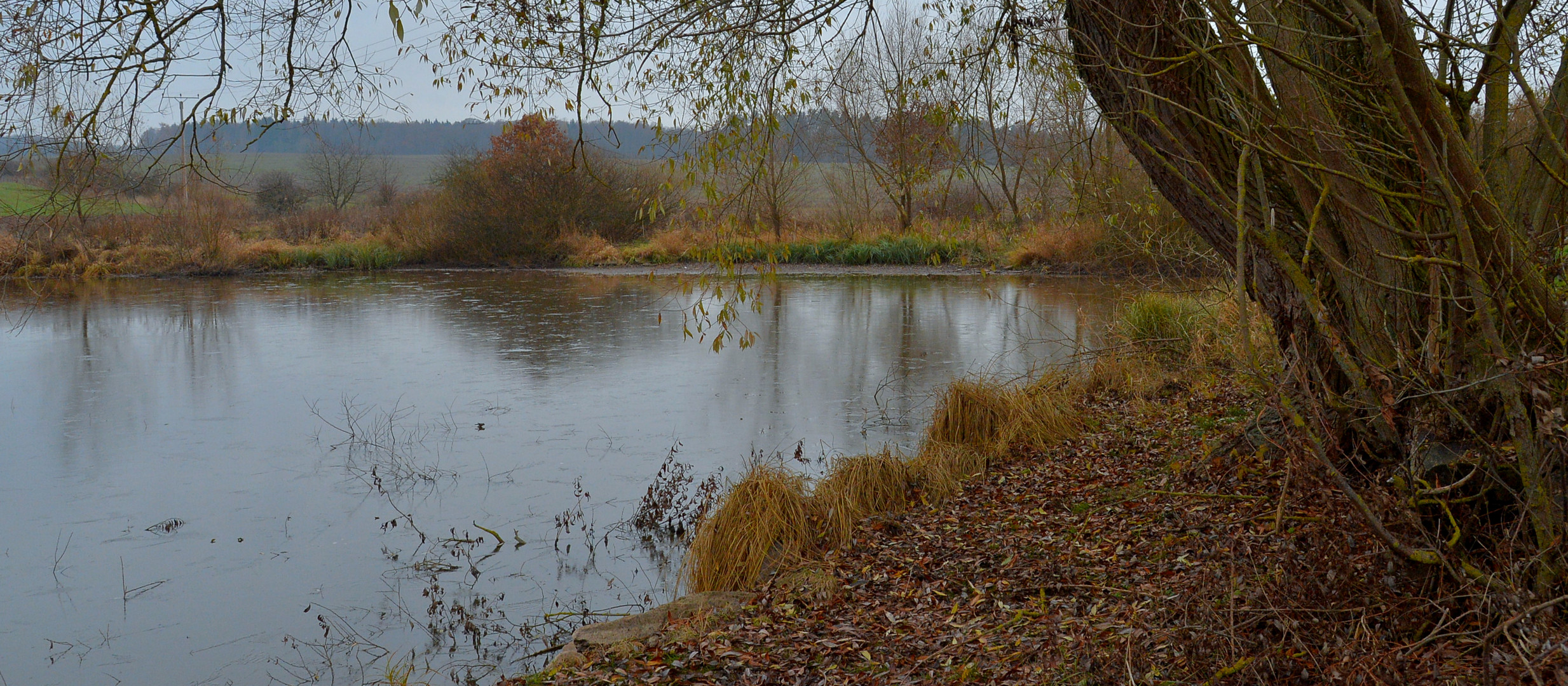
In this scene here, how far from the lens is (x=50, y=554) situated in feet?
17.7

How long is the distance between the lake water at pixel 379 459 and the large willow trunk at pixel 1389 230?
3084 millimetres

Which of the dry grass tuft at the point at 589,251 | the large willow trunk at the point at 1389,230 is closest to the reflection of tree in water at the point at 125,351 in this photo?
the large willow trunk at the point at 1389,230

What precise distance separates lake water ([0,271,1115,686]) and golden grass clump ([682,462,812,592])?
22cm

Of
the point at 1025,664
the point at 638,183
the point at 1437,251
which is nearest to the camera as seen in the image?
the point at 1437,251

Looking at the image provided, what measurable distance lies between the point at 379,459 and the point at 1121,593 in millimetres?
5176

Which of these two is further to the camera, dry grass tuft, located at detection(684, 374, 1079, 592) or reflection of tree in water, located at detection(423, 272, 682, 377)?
reflection of tree in water, located at detection(423, 272, 682, 377)

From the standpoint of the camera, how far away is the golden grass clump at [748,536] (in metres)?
4.95

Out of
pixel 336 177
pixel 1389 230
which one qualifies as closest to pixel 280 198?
pixel 336 177

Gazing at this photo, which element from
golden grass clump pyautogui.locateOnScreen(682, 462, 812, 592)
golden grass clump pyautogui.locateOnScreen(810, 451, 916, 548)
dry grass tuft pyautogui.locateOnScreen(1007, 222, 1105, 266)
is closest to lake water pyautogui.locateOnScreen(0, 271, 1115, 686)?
golden grass clump pyautogui.locateOnScreen(682, 462, 812, 592)

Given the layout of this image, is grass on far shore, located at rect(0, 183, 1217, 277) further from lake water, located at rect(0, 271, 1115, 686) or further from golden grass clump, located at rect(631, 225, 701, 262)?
lake water, located at rect(0, 271, 1115, 686)

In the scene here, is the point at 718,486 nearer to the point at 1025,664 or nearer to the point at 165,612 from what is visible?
the point at 165,612

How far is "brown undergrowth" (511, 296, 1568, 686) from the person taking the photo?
2.79 m

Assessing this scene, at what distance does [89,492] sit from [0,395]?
3.86 metres

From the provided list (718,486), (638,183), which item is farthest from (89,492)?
(638,183)
